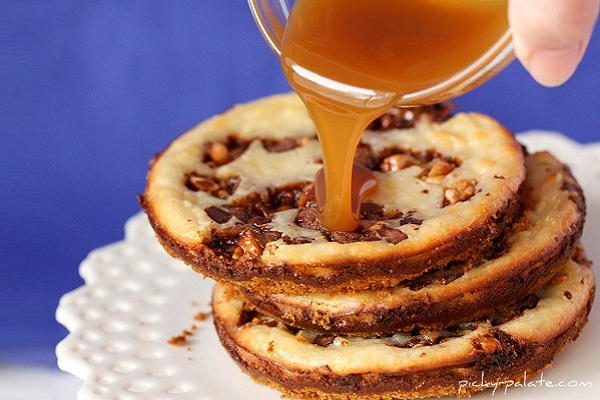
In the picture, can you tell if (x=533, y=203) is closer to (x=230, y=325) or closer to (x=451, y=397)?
(x=451, y=397)

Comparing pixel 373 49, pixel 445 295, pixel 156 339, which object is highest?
pixel 373 49

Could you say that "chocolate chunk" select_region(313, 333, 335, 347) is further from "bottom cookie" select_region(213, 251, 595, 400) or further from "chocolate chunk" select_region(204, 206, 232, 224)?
"chocolate chunk" select_region(204, 206, 232, 224)

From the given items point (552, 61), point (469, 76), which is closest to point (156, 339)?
point (469, 76)

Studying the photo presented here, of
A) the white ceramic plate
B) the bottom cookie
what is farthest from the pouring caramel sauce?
the white ceramic plate

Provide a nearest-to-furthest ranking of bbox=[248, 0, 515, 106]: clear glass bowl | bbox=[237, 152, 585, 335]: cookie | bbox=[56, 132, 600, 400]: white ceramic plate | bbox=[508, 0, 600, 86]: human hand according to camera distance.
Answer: bbox=[508, 0, 600, 86]: human hand < bbox=[248, 0, 515, 106]: clear glass bowl < bbox=[237, 152, 585, 335]: cookie < bbox=[56, 132, 600, 400]: white ceramic plate

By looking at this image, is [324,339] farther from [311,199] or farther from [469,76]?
[469,76]

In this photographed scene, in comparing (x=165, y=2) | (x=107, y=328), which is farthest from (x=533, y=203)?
(x=165, y=2)
